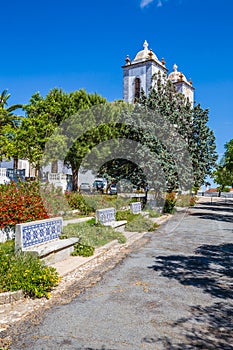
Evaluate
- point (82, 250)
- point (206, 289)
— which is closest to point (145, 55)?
point (82, 250)

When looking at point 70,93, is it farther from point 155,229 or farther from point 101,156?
point 155,229

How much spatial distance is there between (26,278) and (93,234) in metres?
4.61

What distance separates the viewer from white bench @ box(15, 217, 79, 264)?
253 inches

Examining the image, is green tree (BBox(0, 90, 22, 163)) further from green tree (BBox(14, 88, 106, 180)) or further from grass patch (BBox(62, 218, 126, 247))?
grass patch (BBox(62, 218, 126, 247))

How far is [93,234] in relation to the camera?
9680 millimetres

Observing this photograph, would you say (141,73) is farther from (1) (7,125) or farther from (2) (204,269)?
(2) (204,269)

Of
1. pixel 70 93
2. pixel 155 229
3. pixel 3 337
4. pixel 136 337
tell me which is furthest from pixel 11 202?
pixel 70 93

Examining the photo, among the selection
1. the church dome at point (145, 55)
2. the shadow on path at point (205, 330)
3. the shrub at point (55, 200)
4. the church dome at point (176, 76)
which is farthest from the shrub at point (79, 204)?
the church dome at point (176, 76)

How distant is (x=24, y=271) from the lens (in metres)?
5.27

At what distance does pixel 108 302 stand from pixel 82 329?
102 cm

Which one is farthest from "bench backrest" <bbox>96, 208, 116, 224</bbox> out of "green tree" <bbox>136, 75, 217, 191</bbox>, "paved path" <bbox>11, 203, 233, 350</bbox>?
"green tree" <bbox>136, 75, 217, 191</bbox>

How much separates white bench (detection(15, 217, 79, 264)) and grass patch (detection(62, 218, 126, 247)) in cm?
29

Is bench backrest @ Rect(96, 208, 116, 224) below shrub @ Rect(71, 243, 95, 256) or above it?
above

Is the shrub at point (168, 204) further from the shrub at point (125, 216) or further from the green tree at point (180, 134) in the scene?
the shrub at point (125, 216)
